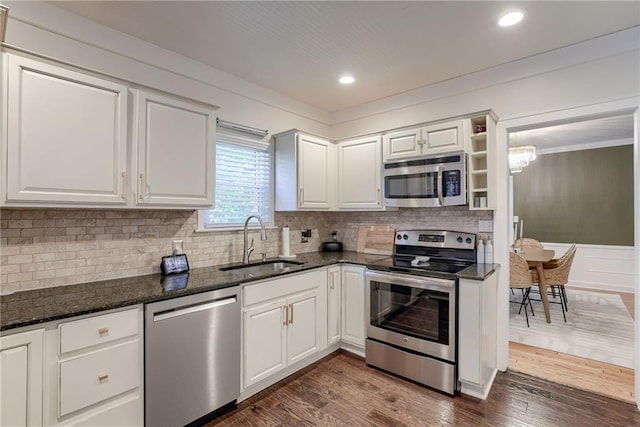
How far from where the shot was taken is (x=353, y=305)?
9.90 feet

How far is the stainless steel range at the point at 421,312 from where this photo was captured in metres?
2.40

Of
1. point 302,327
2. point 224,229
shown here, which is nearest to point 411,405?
point 302,327

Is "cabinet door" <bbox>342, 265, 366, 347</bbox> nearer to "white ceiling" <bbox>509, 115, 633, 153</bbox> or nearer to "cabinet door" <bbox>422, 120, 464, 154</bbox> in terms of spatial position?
"cabinet door" <bbox>422, 120, 464, 154</bbox>

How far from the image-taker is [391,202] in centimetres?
312

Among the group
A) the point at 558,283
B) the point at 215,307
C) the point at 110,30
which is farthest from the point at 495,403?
the point at 110,30

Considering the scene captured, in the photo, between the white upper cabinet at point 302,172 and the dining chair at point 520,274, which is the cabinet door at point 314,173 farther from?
the dining chair at point 520,274

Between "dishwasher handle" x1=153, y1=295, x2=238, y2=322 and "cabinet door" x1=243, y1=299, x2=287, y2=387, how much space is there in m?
0.21

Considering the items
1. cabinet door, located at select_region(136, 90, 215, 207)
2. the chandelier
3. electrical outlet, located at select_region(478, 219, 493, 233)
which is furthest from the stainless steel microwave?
the chandelier

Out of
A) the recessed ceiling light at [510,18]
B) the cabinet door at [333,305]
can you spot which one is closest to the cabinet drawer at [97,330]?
→ the cabinet door at [333,305]

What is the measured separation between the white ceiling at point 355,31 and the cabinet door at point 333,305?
6.26ft

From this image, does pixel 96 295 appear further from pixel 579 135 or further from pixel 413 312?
pixel 579 135

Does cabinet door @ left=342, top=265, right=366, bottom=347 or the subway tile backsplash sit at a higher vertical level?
the subway tile backsplash

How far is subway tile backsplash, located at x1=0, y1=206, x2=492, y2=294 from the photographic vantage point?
1.84 metres

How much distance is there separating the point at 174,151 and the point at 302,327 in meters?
1.74
